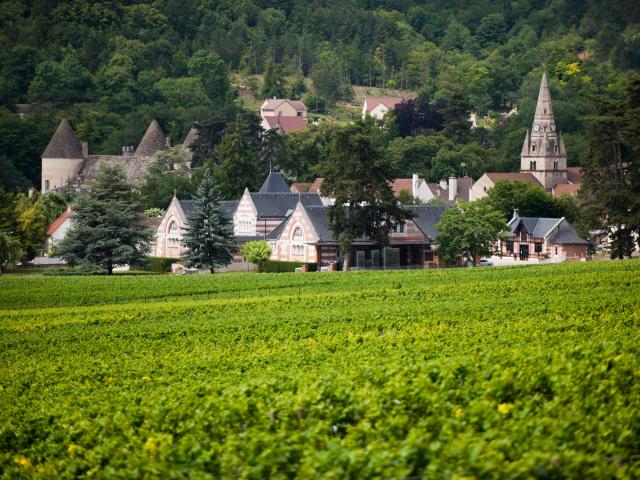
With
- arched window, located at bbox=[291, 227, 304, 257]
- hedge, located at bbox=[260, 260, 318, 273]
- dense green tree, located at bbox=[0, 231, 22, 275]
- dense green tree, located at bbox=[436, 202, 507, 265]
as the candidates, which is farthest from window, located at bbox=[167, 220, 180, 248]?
dense green tree, located at bbox=[436, 202, 507, 265]

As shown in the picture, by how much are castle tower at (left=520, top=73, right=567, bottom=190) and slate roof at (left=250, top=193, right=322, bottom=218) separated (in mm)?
46471

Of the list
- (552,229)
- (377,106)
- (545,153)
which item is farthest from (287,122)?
(552,229)

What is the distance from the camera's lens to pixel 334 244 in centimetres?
7444

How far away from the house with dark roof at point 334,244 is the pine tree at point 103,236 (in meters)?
8.87

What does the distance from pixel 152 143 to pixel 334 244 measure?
72.1 metres

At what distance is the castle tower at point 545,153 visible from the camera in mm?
127500

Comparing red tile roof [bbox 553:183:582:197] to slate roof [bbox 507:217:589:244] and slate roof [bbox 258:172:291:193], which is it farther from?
slate roof [bbox 507:217:589:244]

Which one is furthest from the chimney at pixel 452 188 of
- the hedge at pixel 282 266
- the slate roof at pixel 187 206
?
the hedge at pixel 282 266

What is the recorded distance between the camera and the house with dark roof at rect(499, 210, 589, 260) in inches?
3191

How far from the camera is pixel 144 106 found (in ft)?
568

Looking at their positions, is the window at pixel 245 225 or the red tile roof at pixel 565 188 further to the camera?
the red tile roof at pixel 565 188

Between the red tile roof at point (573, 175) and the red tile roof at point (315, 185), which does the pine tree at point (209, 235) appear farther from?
the red tile roof at point (573, 175)

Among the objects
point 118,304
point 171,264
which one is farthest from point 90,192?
point 118,304

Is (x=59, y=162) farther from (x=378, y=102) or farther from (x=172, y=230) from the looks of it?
(x=378, y=102)
